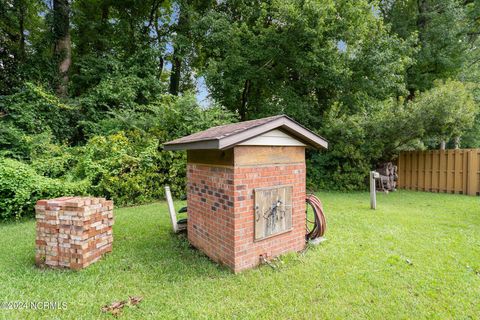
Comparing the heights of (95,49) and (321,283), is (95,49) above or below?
above

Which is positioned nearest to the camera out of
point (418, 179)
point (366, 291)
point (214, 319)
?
point (214, 319)

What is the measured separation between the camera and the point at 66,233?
10.5ft

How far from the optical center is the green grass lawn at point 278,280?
2416 millimetres

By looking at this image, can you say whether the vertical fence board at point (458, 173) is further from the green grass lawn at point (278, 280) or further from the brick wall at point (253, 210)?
the brick wall at point (253, 210)

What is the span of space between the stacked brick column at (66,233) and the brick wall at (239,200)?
146cm

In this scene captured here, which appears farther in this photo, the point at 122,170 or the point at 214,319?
the point at 122,170

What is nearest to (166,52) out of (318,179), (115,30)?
(115,30)

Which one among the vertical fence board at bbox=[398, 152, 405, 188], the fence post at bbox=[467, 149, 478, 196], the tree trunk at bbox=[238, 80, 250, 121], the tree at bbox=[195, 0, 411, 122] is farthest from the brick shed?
the tree trunk at bbox=[238, 80, 250, 121]

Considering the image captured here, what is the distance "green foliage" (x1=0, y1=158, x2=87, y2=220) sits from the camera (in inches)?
212

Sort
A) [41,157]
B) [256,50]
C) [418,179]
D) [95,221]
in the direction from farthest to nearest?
1. [256,50]
2. [418,179]
3. [41,157]
4. [95,221]

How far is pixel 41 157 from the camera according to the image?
689cm

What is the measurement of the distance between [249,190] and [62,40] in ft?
37.5

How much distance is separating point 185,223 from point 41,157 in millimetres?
5210

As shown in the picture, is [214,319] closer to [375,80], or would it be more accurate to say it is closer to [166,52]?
[375,80]
